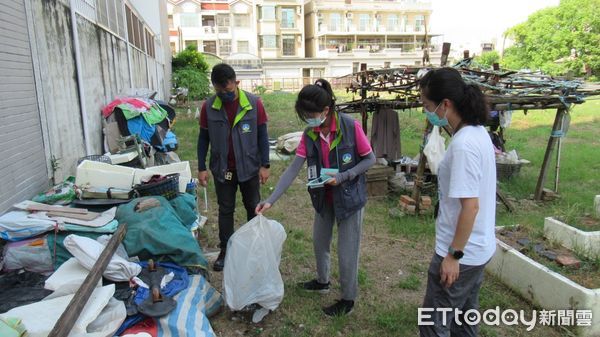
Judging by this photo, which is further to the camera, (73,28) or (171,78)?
(171,78)

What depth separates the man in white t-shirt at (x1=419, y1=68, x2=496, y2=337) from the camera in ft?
5.82

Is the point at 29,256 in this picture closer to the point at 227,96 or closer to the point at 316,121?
the point at 227,96

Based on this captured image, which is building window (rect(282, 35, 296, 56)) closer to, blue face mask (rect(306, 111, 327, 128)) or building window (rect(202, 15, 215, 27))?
building window (rect(202, 15, 215, 27))

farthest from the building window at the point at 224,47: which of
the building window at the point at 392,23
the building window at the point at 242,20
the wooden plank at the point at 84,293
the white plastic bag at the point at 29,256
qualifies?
the wooden plank at the point at 84,293

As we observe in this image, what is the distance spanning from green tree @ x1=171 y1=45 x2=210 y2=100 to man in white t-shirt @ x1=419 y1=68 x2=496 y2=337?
20.6 meters

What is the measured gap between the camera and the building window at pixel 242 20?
41.9 meters

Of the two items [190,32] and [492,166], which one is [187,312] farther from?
[190,32]

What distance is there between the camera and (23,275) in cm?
274

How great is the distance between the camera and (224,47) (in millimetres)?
42250

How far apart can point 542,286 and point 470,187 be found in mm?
2023

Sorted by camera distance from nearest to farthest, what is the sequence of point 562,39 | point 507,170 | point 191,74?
point 507,170, point 191,74, point 562,39

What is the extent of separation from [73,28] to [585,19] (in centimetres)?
3501

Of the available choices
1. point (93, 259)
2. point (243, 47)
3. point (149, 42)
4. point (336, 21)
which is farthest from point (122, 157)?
point (336, 21)

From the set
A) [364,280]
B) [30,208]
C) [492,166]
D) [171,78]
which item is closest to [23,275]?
[30,208]
